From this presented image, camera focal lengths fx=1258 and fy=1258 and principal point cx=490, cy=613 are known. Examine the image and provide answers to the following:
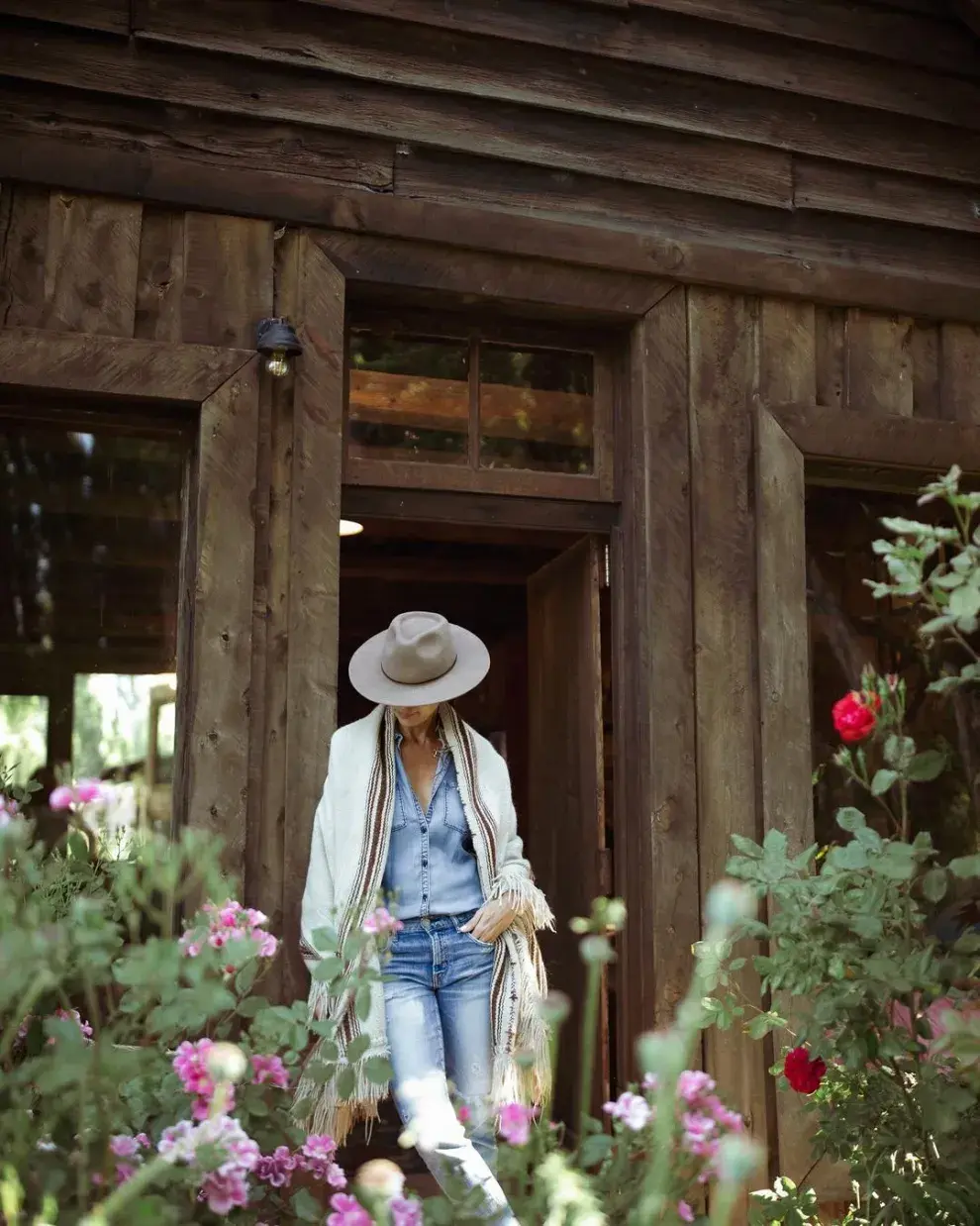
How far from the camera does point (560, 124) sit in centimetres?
464

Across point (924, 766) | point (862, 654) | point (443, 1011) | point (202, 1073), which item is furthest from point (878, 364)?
point (202, 1073)

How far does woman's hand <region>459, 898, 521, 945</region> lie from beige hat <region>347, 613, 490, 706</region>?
589mm

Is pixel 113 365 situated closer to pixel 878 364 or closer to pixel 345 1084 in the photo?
pixel 345 1084

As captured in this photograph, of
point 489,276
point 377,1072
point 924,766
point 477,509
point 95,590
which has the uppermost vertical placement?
point 489,276

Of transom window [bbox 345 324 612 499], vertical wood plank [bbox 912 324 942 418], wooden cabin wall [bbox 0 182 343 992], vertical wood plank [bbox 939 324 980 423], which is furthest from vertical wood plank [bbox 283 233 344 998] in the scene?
vertical wood plank [bbox 939 324 980 423]

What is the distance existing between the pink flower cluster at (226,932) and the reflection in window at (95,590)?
1726 millimetres

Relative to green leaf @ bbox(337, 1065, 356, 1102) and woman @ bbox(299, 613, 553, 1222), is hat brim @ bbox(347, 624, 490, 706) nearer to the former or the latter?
woman @ bbox(299, 613, 553, 1222)

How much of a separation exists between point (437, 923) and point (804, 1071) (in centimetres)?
104

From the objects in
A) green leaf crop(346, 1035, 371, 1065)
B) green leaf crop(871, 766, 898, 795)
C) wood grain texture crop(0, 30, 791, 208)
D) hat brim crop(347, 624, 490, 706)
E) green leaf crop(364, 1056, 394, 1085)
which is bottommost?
green leaf crop(364, 1056, 394, 1085)

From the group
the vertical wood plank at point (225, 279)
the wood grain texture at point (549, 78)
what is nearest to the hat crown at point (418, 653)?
the vertical wood plank at point (225, 279)

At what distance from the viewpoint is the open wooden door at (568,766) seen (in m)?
4.64

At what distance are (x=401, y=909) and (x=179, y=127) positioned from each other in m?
2.61

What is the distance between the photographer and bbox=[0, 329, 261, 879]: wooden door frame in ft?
12.5

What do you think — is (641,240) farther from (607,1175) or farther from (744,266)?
(607,1175)
